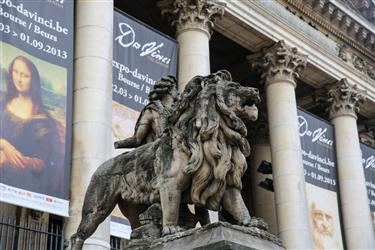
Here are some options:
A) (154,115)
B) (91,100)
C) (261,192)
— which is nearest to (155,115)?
(154,115)

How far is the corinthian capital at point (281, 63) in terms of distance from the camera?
2150cm

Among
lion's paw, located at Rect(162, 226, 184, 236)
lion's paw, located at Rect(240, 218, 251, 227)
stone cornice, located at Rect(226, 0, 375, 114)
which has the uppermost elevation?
stone cornice, located at Rect(226, 0, 375, 114)

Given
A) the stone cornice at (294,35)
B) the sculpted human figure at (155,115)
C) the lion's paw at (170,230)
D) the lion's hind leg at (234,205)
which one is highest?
the stone cornice at (294,35)

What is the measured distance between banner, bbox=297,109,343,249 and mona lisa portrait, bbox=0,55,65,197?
993cm

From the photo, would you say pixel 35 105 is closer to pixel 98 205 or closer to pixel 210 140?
pixel 98 205

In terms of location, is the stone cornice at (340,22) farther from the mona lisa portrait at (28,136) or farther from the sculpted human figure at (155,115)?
the sculpted human figure at (155,115)

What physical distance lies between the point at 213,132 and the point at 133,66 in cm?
1052

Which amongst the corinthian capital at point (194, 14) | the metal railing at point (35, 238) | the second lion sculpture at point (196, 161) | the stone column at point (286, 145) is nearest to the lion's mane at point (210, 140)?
the second lion sculpture at point (196, 161)

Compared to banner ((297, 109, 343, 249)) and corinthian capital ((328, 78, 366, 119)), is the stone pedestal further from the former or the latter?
corinthian capital ((328, 78, 366, 119))

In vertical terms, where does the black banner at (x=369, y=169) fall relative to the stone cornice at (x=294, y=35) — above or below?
below

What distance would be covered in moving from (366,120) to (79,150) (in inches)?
702

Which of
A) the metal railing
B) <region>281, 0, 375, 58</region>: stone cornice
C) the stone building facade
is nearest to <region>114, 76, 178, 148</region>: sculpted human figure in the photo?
the stone building facade

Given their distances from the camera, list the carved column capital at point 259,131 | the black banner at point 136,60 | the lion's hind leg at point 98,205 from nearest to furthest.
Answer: the lion's hind leg at point 98,205
the black banner at point 136,60
the carved column capital at point 259,131

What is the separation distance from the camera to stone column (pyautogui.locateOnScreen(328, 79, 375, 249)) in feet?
72.1
